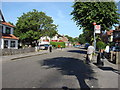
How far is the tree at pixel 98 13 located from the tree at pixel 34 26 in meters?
14.8

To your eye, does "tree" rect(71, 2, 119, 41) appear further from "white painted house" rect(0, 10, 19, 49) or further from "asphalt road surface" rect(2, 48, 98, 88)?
"white painted house" rect(0, 10, 19, 49)

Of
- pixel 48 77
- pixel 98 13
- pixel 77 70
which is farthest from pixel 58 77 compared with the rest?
pixel 98 13

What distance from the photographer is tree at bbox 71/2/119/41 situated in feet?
72.5

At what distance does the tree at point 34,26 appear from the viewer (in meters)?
35.8

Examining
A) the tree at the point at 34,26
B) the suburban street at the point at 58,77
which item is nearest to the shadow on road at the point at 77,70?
the suburban street at the point at 58,77

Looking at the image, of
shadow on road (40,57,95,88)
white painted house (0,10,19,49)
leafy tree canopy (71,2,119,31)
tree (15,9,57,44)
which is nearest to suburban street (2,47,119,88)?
shadow on road (40,57,95,88)

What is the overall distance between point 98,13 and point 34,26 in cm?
1872

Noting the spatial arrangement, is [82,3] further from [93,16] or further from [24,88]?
[24,88]

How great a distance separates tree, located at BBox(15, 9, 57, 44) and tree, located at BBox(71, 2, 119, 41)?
14.8 metres

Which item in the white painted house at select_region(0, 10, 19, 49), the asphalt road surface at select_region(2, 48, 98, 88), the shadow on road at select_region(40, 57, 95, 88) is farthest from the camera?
the white painted house at select_region(0, 10, 19, 49)

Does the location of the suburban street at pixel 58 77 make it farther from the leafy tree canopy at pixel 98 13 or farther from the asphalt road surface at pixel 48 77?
the leafy tree canopy at pixel 98 13

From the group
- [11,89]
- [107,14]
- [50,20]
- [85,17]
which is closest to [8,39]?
[50,20]

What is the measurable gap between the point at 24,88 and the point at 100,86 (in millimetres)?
2854

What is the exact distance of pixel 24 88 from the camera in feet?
17.4
